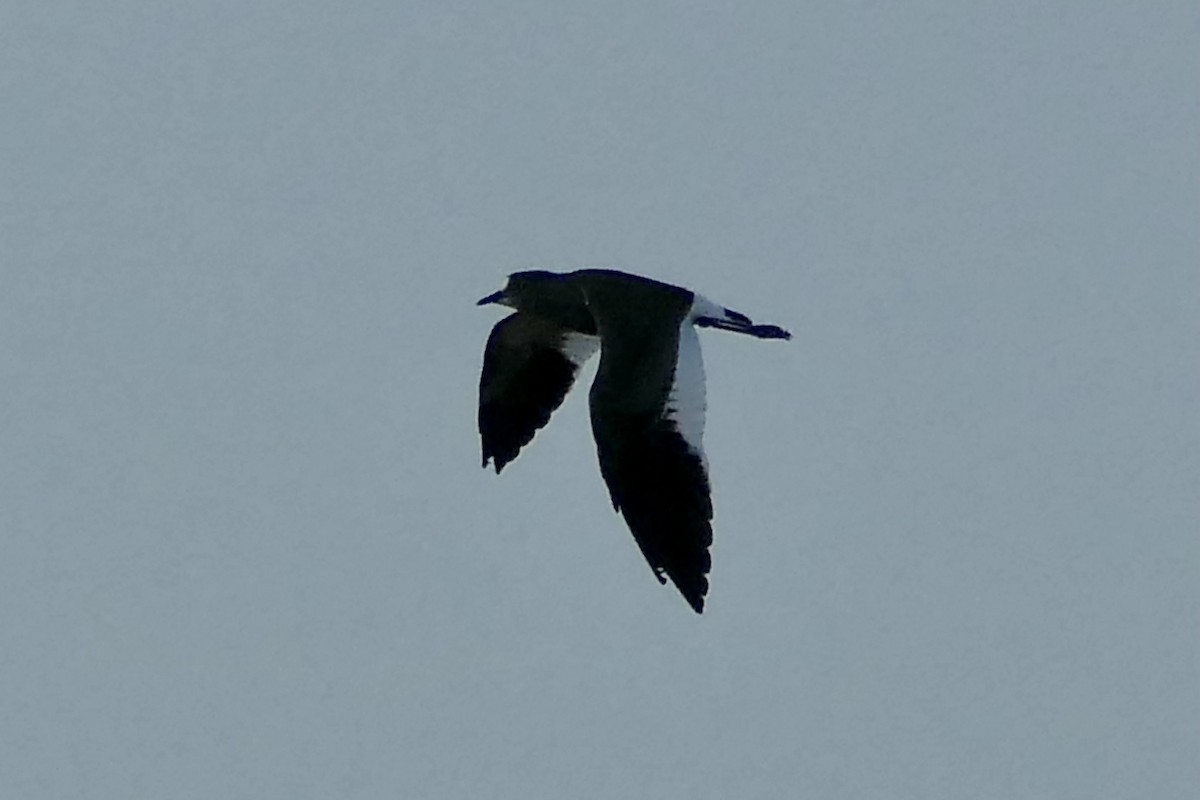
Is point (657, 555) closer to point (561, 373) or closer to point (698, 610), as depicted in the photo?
point (698, 610)

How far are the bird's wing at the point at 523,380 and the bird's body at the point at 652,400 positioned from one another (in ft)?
1.25

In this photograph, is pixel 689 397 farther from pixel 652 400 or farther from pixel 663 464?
pixel 663 464

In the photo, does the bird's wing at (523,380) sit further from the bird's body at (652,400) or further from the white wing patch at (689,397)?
the white wing patch at (689,397)

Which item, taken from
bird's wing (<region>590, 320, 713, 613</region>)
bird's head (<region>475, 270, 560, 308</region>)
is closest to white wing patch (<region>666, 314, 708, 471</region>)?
bird's wing (<region>590, 320, 713, 613</region>)

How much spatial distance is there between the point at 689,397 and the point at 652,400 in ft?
0.85

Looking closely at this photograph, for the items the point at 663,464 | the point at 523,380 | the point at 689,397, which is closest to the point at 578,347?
the point at 523,380

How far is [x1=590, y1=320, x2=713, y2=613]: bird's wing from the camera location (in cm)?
2242

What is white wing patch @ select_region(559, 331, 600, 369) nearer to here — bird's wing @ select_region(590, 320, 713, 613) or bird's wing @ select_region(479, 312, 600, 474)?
bird's wing @ select_region(479, 312, 600, 474)

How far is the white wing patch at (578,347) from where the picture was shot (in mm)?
25828

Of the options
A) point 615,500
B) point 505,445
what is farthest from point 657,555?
point 505,445

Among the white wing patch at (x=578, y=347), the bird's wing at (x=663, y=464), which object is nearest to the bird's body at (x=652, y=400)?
the bird's wing at (x=663, y=464)

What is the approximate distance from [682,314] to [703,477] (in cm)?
136

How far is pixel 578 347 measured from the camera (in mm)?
25875

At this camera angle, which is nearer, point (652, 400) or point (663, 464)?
point (663, 464)
